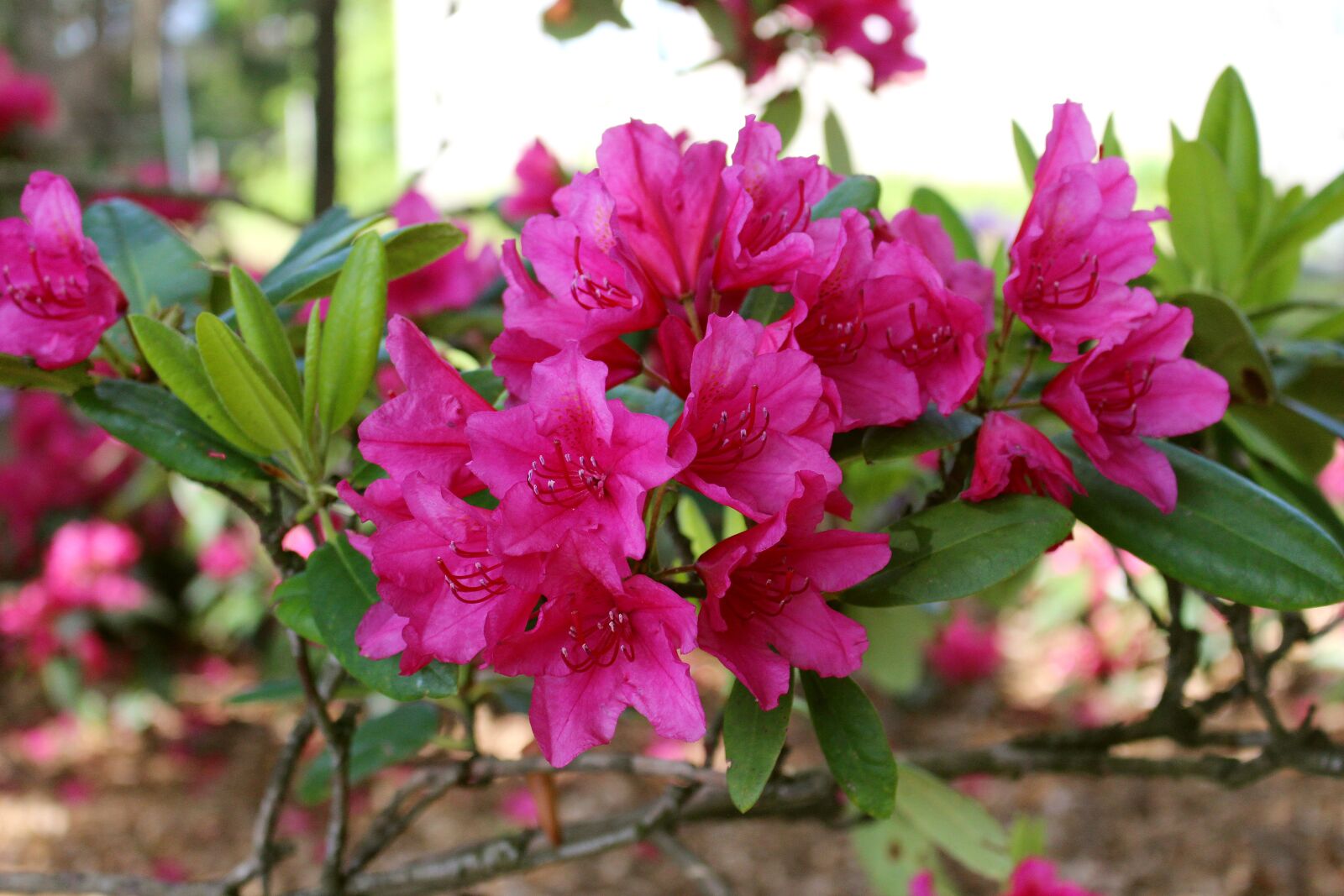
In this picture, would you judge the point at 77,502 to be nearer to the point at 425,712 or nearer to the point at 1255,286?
the point at 425,712

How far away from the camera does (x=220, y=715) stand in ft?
11.1

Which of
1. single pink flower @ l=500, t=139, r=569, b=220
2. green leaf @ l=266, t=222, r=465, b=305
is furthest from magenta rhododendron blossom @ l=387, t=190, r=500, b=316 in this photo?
green leaf @ l=266, t=222, r=465, b=305

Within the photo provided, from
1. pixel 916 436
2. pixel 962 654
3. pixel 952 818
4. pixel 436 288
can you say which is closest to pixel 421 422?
pixel 916 436

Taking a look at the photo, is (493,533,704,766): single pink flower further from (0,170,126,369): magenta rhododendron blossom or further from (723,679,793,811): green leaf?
(0,170,126,369): magenta rhododendron blossom

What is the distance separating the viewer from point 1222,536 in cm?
69

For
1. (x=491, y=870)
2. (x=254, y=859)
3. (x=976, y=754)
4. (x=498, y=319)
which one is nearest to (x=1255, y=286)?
(x=976, y=754)

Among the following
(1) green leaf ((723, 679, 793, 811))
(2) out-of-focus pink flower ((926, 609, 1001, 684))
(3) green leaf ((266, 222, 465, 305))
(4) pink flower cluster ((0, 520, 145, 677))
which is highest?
(3) green leaf ((266, 222, 465, 305))

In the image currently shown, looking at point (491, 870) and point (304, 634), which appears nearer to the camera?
point (304, 634)

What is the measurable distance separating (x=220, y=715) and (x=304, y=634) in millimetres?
3039

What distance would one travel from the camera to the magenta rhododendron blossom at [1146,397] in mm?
667

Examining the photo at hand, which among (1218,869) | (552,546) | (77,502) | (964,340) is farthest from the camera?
(77,502)

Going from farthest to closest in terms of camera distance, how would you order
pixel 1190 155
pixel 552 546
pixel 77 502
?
pixel 77 502 → pixel 1190 155 → pixel 552 546

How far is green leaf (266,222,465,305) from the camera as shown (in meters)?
0.78

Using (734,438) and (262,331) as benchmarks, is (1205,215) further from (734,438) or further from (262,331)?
(262,331)
